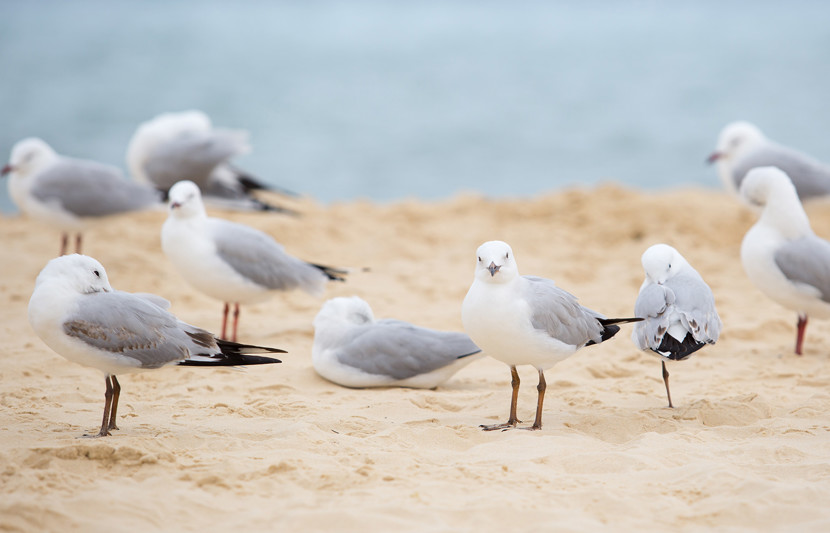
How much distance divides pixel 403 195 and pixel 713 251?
803cm

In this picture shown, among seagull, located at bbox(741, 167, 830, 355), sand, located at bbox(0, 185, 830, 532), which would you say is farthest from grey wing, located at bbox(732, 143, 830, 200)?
seagull, located at bbox(741, 167, 830, 355)

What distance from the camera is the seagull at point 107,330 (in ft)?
12.6

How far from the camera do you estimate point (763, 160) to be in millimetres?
8320

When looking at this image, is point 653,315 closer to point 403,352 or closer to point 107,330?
point 403,352

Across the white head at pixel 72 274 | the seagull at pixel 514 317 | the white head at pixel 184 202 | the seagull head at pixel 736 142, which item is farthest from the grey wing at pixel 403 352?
the seagull head at pixel 736 142

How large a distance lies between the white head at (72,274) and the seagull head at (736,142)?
654 cm

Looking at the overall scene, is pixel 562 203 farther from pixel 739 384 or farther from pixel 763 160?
pixel 739 384

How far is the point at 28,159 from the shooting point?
7.56 metres

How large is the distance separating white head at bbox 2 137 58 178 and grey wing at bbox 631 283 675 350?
5.36 m

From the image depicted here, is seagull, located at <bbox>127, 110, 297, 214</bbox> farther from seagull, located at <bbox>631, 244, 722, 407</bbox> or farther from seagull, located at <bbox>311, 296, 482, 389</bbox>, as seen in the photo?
seagull, located at <bbox>631, 244, 722, 407</bbox>

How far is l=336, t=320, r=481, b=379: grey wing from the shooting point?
16.3ft

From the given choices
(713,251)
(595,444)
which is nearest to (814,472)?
(595,444)

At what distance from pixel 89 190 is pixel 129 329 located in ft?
12.9

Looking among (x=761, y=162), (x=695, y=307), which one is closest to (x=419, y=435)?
(x=695, y=307)
